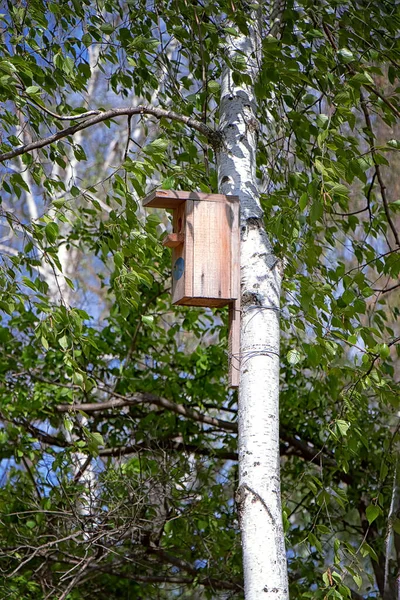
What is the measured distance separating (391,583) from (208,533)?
906 mm

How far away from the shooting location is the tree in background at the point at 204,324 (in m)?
2.35

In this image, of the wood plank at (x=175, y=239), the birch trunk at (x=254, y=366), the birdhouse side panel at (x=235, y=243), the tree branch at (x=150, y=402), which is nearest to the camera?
the birch trunk at (x=254, y=366)

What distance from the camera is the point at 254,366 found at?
86.4 inches

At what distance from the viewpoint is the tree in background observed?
2354mm

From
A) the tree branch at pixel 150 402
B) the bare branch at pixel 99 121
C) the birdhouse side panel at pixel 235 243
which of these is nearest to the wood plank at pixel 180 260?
the birdhouse side panel at pixel 235 243

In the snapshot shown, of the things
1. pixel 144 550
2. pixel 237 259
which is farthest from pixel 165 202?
pixel 144 550

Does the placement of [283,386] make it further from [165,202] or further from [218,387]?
[165,202]

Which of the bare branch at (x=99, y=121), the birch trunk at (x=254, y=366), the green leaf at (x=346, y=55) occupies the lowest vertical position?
the birch trunk at (x=254, y=366)

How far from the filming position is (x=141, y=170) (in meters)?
2.45

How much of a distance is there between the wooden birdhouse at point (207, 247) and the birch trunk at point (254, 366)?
0.11 feet

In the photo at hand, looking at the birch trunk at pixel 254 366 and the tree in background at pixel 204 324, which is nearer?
the birch trunk at pixel 254 366

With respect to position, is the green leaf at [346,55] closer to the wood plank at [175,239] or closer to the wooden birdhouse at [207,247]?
the wooden birdhouse at [207,247]

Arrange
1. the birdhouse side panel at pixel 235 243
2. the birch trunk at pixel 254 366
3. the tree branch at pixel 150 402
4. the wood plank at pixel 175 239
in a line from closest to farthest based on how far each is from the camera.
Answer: the birch trunk at pixel 254 366 < the birdhouse side panel at pixel 235 243 < the wood plank at pixel 175 239 < the tree branch at pixel 150 402

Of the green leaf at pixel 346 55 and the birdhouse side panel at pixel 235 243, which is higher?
the green leaf at pixel 346 55
